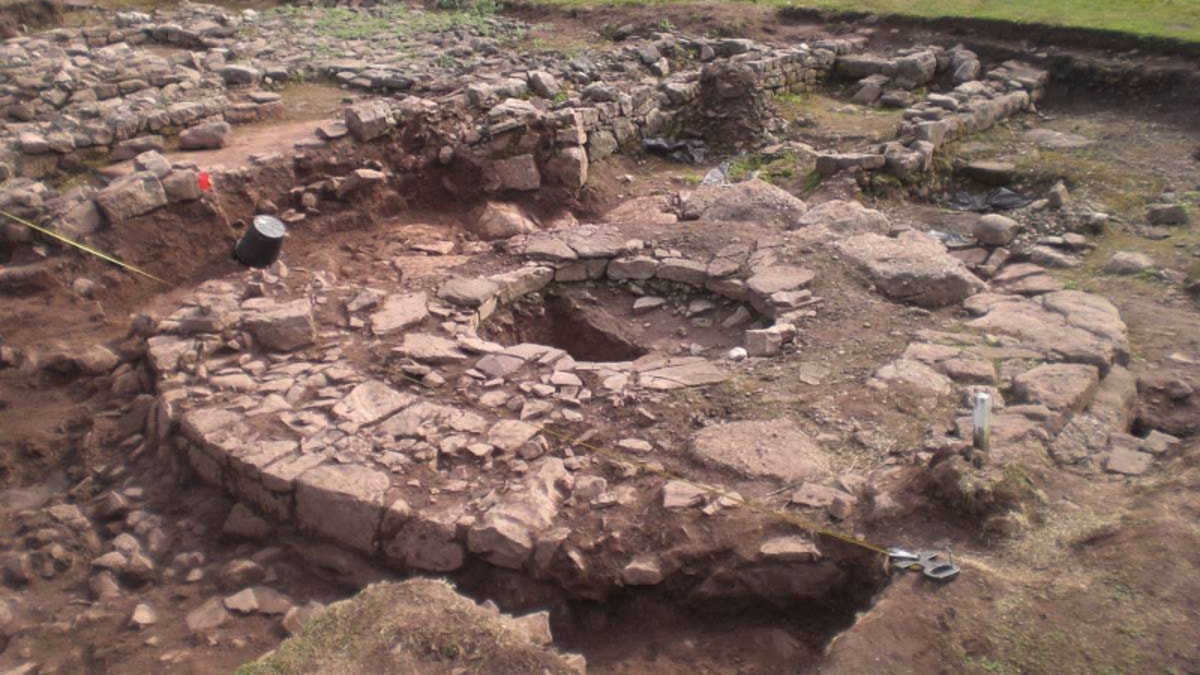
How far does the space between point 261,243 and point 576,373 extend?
217cm

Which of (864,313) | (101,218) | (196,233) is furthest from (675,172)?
(101,218)

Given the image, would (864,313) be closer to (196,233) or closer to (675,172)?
(675,172)

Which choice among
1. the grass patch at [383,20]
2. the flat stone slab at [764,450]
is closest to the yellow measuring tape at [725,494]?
the flat stone slab at [764,450]

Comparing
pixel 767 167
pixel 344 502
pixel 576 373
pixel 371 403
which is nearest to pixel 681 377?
pixel 576 373

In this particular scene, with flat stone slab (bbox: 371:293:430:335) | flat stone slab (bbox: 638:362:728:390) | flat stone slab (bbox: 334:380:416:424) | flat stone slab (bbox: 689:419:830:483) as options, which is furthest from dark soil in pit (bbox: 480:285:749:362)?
flat stone slab (bbox: 689:419:830:483)

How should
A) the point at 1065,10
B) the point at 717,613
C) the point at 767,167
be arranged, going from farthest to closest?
the point at 1065,10 < the point at 767,167 < the point at 717,613

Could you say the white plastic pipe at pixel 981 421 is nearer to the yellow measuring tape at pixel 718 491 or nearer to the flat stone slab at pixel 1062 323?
the yellow measuring tape at pixel 718 491

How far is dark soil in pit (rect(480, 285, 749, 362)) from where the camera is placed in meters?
5.78

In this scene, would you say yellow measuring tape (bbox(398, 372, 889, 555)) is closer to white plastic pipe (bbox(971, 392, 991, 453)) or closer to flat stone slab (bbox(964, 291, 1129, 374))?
white plastic pipe (bbox(971, 392, 991, 453))

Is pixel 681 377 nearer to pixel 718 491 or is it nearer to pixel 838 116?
pixel 718 491

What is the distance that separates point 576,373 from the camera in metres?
4.96

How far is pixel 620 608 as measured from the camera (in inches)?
154

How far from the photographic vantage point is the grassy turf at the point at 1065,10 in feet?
32.6

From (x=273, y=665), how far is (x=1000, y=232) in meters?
5.49
